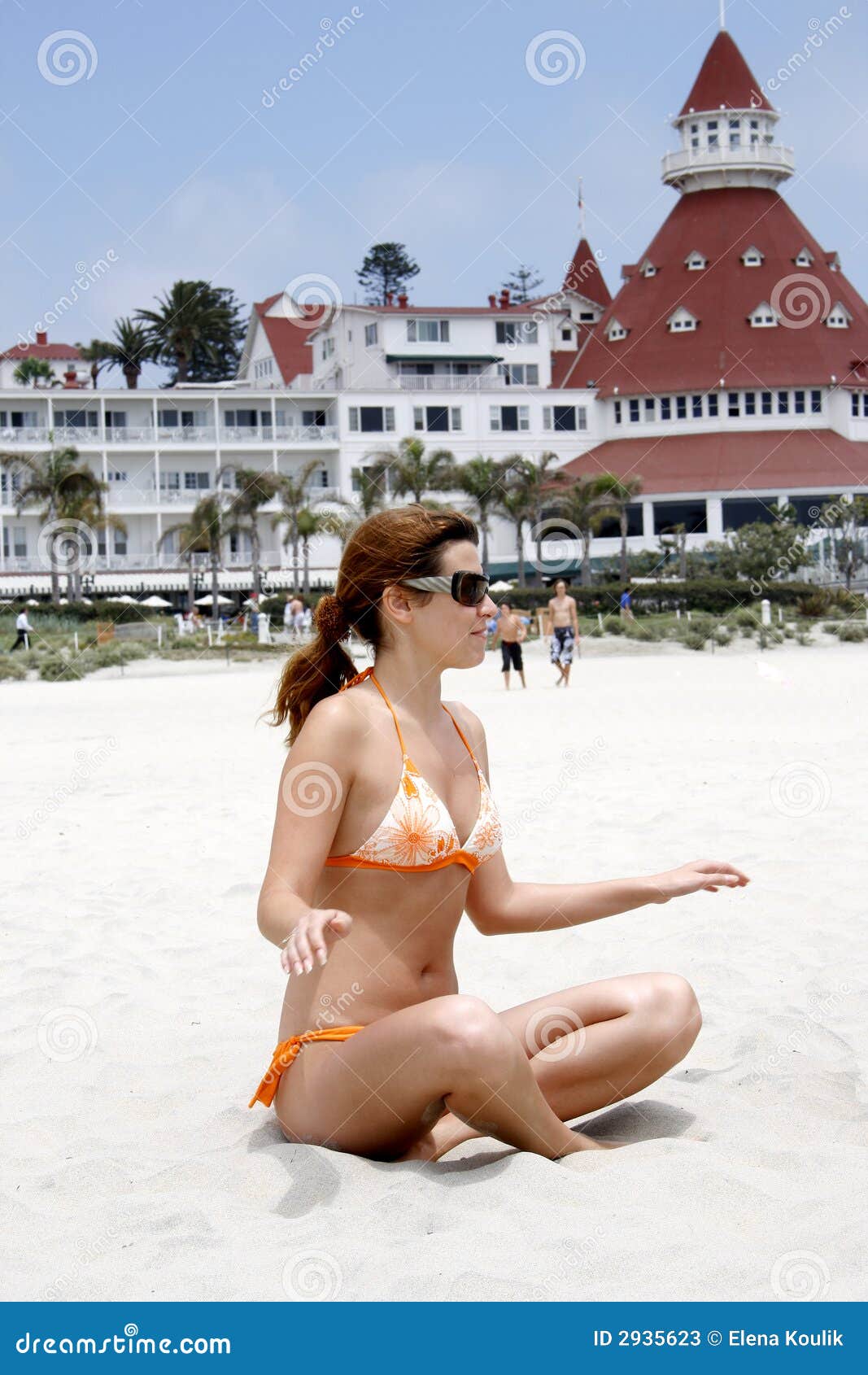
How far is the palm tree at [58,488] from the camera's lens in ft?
167

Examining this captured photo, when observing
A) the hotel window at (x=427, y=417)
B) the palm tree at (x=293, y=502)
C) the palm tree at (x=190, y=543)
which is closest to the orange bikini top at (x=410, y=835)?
the palm tree at (x=293, y=502)

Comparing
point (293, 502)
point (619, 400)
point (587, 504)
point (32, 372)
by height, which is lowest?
point (587, 504)

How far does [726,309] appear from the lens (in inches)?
2468

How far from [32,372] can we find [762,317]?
124ft

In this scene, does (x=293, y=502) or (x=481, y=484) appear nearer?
(x=293, y=502)

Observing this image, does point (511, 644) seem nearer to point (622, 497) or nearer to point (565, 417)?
point (622, 497)

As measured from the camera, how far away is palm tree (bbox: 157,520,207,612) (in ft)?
183

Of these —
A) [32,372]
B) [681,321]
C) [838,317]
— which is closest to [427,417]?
[681,321]

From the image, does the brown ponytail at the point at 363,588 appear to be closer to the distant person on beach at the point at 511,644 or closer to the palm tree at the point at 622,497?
the distant person on beach at the point at 511,644

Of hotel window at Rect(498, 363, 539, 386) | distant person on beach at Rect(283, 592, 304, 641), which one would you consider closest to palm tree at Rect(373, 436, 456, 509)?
hotel window at Rect(498, 363, 539, 386)

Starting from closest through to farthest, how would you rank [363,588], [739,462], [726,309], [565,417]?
[363,588] < [739,462] < [726,309] < [565,417]

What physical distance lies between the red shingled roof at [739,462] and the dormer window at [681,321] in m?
4.70

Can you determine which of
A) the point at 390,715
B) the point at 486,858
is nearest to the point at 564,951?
the point at 486,858
